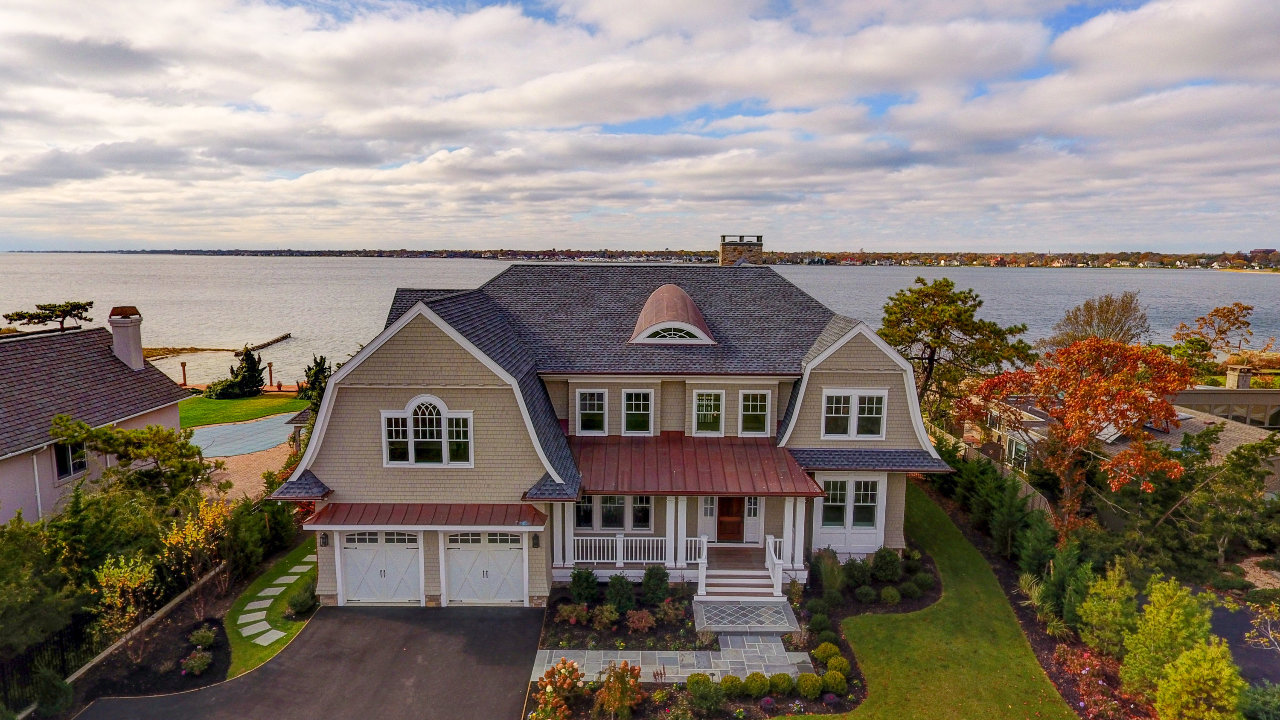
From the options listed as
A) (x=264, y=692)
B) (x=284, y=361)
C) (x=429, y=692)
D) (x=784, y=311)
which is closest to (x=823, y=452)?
(x=784, y=311)

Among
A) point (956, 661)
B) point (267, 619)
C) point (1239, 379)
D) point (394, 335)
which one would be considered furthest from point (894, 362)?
point (1239, 379)

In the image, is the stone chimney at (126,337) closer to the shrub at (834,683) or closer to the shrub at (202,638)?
the shrub at (202,638)

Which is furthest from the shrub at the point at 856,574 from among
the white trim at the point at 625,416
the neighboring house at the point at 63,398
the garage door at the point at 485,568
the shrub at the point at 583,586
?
the neighboring house at the point at 63,398

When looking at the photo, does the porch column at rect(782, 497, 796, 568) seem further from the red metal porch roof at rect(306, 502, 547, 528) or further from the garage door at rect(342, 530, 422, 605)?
the garage door at rect(342, 530, 422, 605)

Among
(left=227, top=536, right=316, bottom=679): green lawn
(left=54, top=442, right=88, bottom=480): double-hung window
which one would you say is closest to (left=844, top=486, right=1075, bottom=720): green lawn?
(left=227, top=536, right=316, bottom=679): green lawn

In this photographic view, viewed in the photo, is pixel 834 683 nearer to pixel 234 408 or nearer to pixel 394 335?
pixel 394 335
